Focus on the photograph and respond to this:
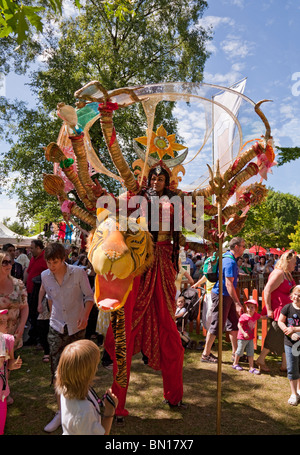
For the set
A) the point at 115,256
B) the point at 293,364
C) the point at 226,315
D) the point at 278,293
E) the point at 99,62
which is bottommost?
the point at 293,364

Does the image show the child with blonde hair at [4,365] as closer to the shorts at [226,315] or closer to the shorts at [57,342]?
the shorts at [57,342]

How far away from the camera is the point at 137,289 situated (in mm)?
3398

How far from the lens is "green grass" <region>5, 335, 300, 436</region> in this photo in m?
3.22

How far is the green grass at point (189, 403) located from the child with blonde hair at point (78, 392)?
146cm

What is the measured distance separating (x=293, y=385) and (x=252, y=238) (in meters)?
23.4

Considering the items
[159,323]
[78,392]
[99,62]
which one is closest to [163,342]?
[159,323]

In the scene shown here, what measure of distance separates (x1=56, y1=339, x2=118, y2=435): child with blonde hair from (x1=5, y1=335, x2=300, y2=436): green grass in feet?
4.80

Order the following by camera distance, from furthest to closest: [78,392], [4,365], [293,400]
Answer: [293,400] < [4,365] < [78,392]

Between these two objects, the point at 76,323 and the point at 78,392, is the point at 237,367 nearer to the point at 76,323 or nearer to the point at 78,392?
the point at 76,323

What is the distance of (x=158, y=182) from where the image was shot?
136 inches

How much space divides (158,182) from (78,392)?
2.16 metres

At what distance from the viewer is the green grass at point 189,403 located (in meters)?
3.22

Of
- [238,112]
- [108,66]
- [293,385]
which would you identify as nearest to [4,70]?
[108,66]
